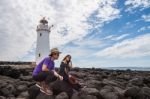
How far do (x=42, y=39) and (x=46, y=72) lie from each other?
82.9 feet

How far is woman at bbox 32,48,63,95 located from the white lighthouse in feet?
80.8

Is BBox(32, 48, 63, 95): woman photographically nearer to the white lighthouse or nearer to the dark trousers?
the dark trousers

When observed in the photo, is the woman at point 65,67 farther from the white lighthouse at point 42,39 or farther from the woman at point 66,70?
the white lighthouse at point 42,39

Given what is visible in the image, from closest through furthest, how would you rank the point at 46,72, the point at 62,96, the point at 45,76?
the point at 46,72
the point at 45,76
the point at 62,96

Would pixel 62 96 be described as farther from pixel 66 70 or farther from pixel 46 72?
pixel 46 72

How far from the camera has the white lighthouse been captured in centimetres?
3416

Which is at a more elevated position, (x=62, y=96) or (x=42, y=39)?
(x=42, y=39)

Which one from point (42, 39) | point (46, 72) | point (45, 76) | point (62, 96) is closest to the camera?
point (46, 72)

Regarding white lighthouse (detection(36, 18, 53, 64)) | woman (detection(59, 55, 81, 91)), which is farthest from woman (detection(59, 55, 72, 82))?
white lighthouse (detection(36, 18, 53, 64))

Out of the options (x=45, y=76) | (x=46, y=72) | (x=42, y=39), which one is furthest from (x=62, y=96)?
(x=42, y=39)

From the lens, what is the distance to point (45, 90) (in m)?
9.50

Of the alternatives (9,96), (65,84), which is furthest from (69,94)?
(9,96)

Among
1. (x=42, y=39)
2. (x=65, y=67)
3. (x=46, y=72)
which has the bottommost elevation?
(x=46, y=72)

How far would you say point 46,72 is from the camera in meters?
9.16
